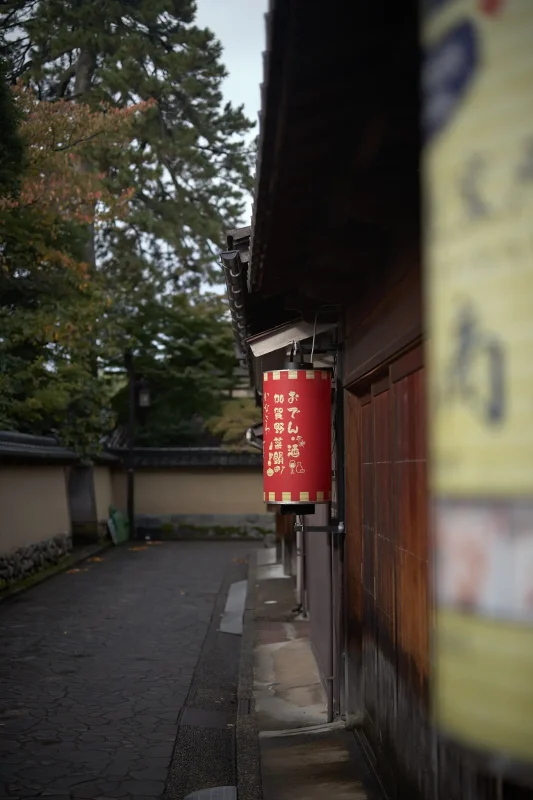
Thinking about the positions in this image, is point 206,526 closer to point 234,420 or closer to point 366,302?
point 234,420

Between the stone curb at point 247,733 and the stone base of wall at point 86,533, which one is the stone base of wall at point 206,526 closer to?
the stone base of wall at point 86,533

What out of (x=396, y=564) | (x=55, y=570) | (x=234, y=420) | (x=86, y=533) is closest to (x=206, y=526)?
A: (x=234, y=420)

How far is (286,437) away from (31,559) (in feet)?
52.9

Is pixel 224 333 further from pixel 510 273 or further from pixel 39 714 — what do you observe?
pixel 510 273

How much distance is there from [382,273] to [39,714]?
6437mm

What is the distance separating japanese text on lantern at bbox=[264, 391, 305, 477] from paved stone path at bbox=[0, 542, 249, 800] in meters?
2.98

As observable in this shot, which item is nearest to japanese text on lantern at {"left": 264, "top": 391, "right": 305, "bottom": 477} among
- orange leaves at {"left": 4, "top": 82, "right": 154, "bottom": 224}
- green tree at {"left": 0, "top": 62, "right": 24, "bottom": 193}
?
green tree at {"left": 0, "top": 62, "right": 24, "bottom": 193}

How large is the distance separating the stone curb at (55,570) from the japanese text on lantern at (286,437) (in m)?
12.3

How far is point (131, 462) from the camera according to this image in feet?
115

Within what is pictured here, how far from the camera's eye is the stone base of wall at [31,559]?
63.3ft

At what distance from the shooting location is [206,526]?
116ft

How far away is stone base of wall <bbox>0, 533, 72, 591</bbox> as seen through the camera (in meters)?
19.3

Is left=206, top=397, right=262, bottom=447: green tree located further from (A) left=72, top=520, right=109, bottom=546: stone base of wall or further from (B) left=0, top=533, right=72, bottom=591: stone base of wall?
(B) left=0, top=533, right=72, bottom=591: stone base of wall

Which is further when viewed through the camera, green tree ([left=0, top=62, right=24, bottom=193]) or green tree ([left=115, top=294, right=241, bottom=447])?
green tree ([left=115, top=294, right=241, bottom=447])
